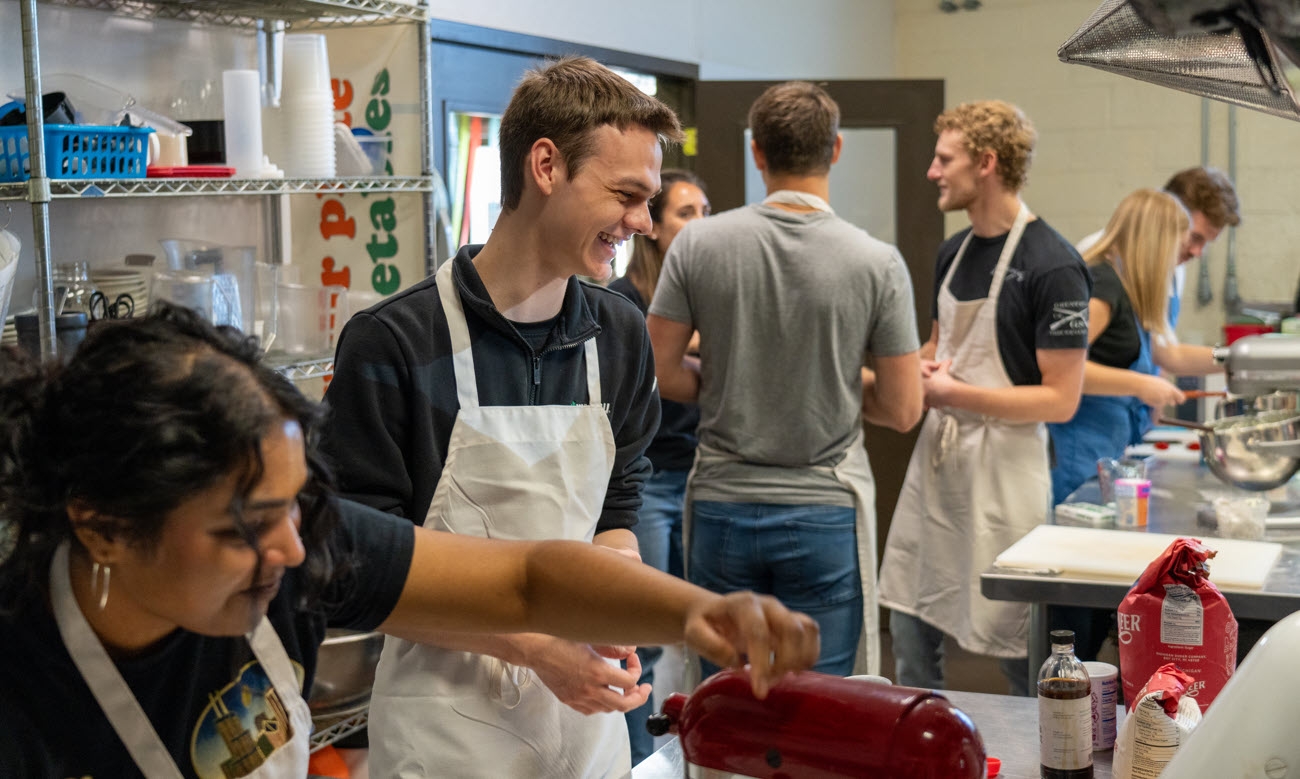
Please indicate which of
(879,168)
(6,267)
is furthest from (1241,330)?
(6,267)

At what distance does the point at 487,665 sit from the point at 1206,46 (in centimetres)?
104

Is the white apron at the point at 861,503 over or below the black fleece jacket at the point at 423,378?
below

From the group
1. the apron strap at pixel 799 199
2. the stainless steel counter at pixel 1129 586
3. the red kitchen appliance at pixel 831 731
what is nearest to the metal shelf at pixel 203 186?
the apron strap at pixel 799 199

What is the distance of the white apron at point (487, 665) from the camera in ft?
5.06

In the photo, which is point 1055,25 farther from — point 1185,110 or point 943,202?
point 943,202

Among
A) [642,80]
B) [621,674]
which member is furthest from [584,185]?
[642,80]

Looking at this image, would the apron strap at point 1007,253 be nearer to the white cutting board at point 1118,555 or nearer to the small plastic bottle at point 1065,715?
the white cutting board at point 1118,555

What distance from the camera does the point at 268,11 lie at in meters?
2.84

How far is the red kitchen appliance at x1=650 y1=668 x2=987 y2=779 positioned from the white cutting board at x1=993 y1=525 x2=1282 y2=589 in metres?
1.32

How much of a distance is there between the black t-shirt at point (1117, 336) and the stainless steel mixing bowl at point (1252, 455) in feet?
2.09

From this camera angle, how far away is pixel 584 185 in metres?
1.61

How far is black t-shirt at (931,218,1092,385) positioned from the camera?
2.90m

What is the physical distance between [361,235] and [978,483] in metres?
1.58

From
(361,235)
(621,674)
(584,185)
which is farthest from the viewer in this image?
(361,235)
